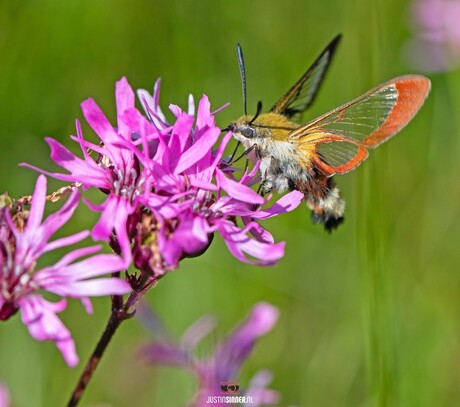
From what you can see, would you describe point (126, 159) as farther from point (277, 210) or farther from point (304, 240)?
point (304, 240)

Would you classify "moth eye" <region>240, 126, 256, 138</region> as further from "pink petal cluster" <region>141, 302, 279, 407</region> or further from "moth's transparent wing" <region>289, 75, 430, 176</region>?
"pink petal cluster" <region>141, 302, 279, 407</region>

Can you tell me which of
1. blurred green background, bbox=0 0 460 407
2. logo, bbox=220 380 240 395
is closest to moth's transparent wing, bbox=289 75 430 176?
blurred green background, bbox=0 0 460 407

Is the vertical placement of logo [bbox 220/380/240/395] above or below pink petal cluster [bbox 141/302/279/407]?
below

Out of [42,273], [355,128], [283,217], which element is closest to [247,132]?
[355,128]

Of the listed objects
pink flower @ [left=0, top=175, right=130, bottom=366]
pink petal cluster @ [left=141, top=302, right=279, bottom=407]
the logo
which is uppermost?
pink flower @ [left=0, top=175, right=130, bottom=366]

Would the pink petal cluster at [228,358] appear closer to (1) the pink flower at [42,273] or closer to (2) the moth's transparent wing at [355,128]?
(2) the moth's transparent wing at [355,128]

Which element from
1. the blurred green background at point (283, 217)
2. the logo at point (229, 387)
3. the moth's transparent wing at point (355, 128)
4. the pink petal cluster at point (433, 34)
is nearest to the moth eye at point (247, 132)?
the moth's transparent wing at point (355, 128)
